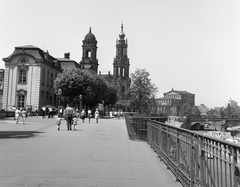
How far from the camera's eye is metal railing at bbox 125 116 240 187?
322 centimetres

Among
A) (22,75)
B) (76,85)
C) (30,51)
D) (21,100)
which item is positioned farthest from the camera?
(30,51)

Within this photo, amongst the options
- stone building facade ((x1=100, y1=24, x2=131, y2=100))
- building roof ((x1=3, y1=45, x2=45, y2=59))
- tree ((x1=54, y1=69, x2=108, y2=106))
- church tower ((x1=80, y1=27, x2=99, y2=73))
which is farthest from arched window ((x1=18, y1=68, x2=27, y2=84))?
stone building facade ((x1=100, y1=24, x2=131, y2=100))

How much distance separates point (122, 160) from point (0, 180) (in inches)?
140

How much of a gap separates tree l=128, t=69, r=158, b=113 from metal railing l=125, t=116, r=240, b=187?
2949 cm

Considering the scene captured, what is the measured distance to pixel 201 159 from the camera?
438 centimetres

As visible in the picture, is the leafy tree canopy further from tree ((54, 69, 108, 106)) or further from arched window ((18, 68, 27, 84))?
arched window ((18, 68, 27, 84))

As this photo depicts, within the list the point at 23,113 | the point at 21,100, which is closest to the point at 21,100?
the point at 21,100

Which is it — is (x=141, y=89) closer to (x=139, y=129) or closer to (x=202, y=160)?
(x=139, y=129)

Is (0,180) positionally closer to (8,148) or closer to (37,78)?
(8,148)

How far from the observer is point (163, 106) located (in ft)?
615

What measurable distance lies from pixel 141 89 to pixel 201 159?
32.5 metres

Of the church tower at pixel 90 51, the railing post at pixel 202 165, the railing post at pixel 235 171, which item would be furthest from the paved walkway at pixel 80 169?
the church tower at pixel 90 51

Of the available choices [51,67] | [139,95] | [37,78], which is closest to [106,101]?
[51,67]

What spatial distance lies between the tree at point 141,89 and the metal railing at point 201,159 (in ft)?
96.8
